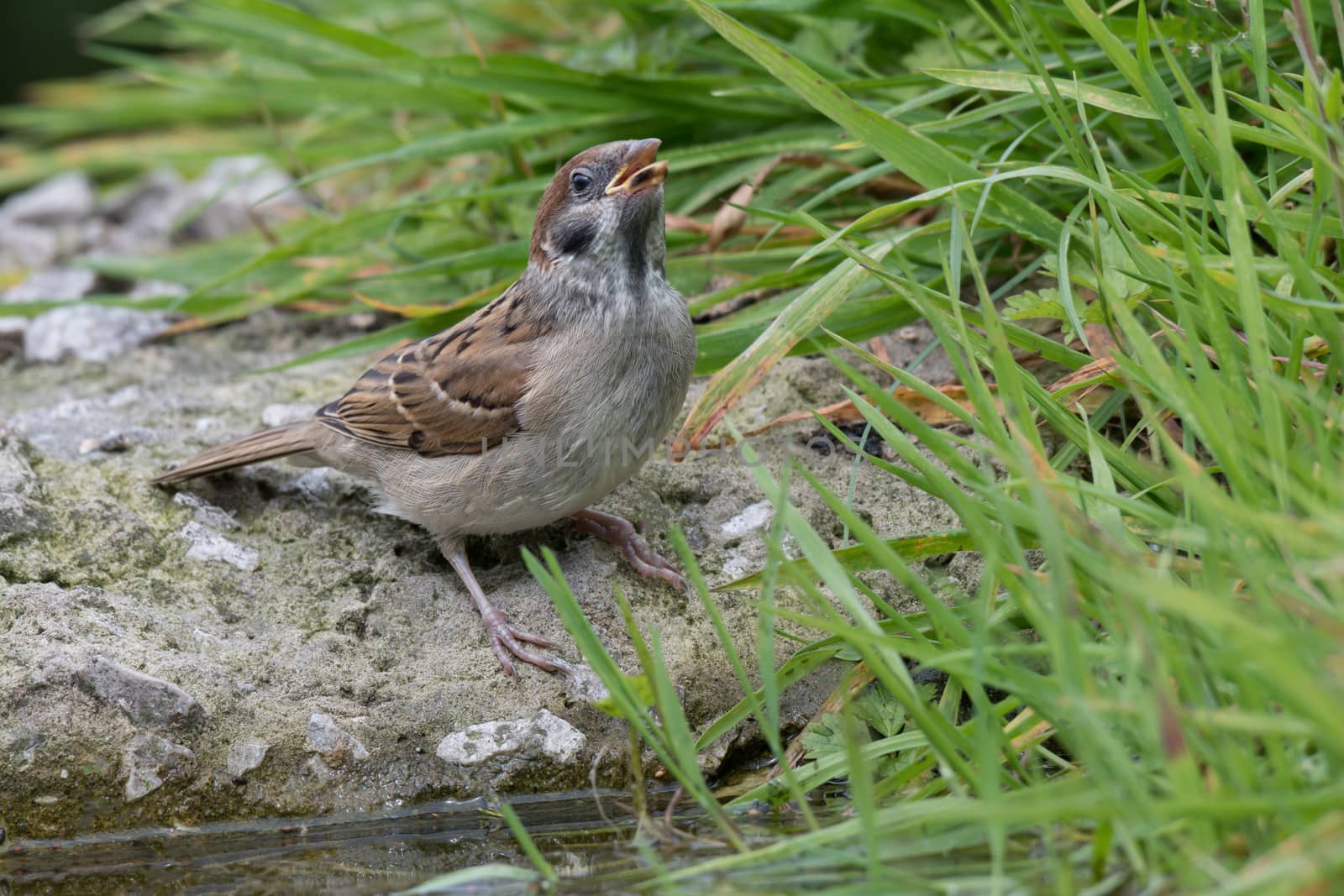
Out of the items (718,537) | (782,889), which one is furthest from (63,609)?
(782,889)

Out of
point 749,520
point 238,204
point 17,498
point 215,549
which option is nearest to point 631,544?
point 749,520

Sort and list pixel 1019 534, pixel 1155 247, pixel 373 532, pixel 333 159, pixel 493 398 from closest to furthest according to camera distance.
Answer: pixel 1019 534 < pixel 1155 247 < pixel 493 398 < pixel 373 532 < pixel 333 159

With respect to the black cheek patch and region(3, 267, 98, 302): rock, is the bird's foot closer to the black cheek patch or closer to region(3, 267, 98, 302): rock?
the black cheek patch

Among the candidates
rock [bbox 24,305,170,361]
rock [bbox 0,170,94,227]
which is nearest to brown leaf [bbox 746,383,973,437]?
rock [bbox 24,305,170,361]

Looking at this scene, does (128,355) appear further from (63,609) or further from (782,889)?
(782,889)

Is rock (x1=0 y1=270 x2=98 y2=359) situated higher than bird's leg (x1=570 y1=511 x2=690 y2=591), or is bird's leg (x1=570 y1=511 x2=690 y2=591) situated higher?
rock (x1=0 y1=270 x2=98 y2=359)

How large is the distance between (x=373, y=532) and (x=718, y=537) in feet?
3.50

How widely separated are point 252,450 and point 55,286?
2490mm

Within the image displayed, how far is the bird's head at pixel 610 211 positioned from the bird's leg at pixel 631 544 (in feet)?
2.33

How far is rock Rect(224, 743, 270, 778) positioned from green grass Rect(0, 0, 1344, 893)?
918 mm

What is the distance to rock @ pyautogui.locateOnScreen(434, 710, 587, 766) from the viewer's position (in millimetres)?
3156

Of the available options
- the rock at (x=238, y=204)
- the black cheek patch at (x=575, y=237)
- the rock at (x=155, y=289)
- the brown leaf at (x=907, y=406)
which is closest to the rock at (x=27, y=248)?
the rock at (x=238, y=204)

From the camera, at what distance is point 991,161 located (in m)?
3.87

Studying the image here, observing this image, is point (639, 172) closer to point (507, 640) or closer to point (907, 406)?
point (907, 406)
